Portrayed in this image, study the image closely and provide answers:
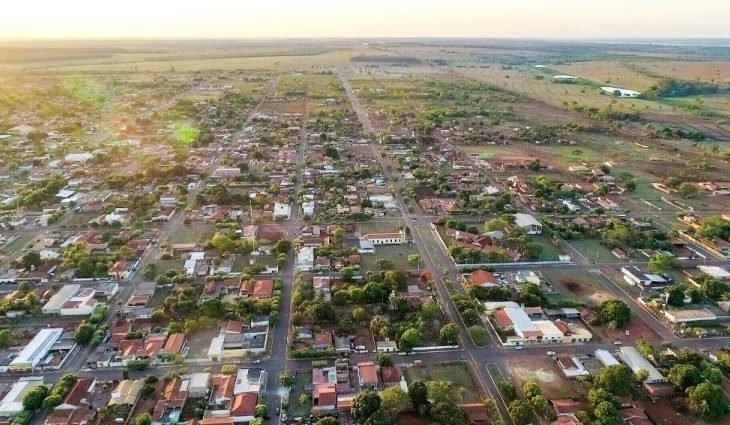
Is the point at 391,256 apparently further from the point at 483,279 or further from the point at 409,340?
the point at 409,340

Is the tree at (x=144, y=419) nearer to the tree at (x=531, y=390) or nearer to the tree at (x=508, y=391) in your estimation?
the tree at (x=508, y=391)

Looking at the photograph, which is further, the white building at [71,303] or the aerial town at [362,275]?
the white building at [71,303]

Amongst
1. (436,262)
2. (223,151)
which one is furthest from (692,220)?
(223,151)

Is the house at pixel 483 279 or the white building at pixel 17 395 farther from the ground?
the house at pixel 483 279

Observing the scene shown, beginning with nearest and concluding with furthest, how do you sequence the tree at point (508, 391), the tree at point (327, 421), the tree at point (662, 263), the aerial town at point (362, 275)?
the tree at point (327, 421) → the tree at point (508, 391) → the aerial town at point (362, 275) → the tree at point (662, 263)

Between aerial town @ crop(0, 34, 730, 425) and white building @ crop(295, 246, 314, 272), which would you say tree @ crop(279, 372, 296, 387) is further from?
white building @ crop(295, 246, 314, 272)

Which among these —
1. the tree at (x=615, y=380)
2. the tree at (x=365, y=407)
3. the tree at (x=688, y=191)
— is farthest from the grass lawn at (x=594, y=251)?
the tree at (x=365, y=407)

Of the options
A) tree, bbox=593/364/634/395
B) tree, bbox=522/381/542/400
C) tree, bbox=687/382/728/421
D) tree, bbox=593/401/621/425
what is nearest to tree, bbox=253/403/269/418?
tree, bbox=522/381/542/400
